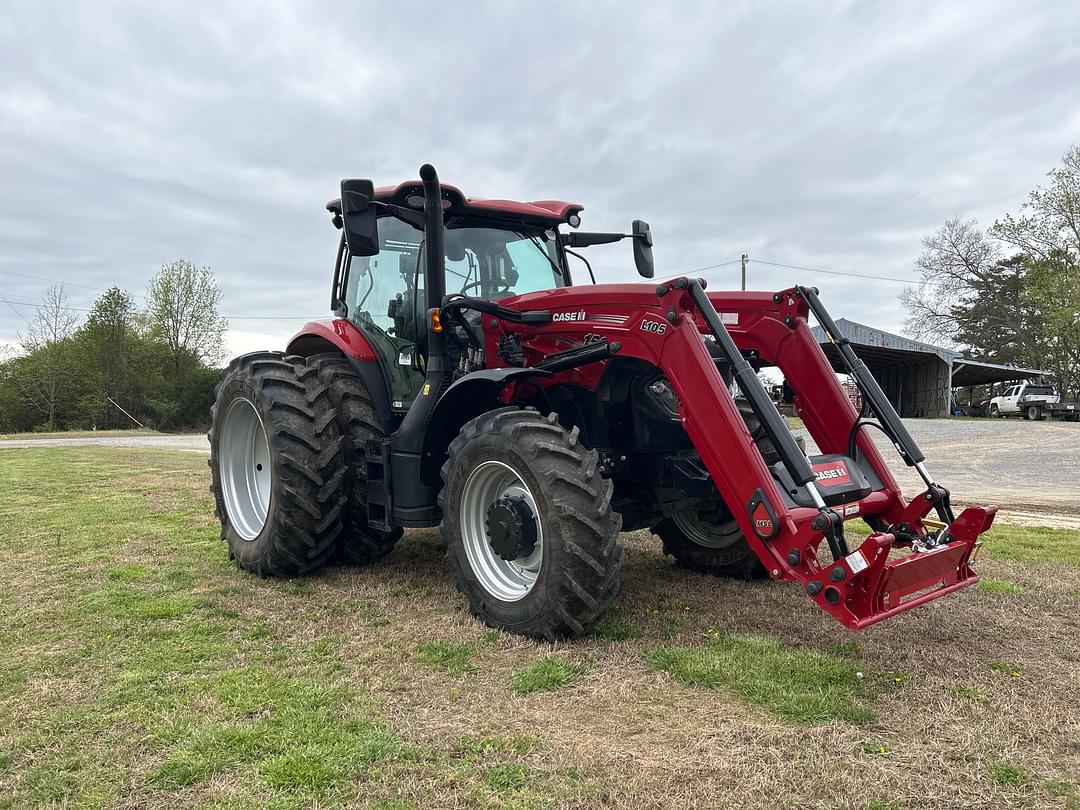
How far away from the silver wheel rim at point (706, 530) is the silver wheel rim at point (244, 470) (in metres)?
3.12

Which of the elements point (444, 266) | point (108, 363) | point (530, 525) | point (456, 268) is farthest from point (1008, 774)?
point (108, 363)

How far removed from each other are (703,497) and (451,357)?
1.78 meters

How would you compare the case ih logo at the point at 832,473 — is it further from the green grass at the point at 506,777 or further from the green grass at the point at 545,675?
the green grass at the point at 506,777

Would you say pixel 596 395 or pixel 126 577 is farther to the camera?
pixel 126 577

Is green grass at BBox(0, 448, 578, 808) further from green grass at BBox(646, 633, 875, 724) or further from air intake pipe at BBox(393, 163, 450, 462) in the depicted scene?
air intake pipe at BBox(393, 163, 450, 462)

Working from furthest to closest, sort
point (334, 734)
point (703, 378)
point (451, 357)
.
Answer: point (451, 357) → point (703, 378) → point (334, 734)

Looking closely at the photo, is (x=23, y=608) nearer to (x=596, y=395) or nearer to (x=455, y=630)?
(x=455, y=630)

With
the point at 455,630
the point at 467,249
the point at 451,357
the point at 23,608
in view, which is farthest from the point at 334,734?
the point at 467,249

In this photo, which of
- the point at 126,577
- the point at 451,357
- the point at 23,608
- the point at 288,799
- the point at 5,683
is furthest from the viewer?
the point at 126,577

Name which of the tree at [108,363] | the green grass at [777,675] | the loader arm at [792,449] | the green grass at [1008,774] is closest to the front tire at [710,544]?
the loader arm at [792,449]

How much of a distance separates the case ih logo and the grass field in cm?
80

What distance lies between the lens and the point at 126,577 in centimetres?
509

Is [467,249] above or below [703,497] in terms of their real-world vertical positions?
above

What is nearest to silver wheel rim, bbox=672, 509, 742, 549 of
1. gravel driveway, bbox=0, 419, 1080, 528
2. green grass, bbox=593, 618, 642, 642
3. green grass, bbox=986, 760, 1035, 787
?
gravel driveway, bbox=0, 419, 1080, 528
